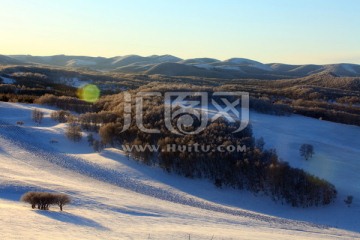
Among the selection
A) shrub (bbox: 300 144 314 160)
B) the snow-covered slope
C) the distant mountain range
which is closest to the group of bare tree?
the snow-covered slope

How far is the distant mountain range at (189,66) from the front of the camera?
108m

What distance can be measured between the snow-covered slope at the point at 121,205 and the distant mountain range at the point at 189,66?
81731 millimetres

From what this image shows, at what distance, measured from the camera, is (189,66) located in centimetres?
11212

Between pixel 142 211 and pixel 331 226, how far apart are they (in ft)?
21.0

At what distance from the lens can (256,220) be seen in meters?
14.3

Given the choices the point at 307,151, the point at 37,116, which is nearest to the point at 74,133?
the point at 37,116

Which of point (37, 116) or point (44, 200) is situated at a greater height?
point (37, 116)

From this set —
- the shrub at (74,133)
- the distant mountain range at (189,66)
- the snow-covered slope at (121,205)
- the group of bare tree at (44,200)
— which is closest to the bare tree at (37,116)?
the snow-covered slope at (121,205)

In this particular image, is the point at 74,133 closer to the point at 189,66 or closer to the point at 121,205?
the point at 121,205

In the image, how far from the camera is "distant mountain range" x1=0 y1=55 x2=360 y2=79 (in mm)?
107869

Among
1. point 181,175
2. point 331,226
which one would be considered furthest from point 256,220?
point 181,175

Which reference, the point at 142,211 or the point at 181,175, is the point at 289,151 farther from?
the point at 142,211

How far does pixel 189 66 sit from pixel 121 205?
9989cm

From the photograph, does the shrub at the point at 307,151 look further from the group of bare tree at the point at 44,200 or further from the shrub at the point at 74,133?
the group of bare tree at the point at 44,200
